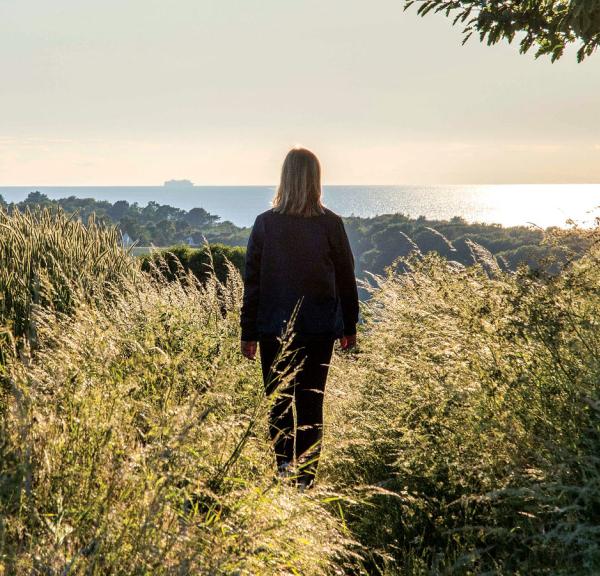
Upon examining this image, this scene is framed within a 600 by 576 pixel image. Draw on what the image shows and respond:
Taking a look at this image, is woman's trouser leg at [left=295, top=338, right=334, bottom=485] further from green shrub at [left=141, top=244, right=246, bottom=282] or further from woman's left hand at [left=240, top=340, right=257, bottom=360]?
green shrub at [left=141, top=244, right=246, bottom=282]

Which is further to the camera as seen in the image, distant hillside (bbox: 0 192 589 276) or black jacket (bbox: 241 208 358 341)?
distant hillside (bbox: 0 192 589 276)

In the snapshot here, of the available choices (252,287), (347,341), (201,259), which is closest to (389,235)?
(201,259)

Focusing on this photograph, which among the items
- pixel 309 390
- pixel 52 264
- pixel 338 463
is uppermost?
pixel 52 264

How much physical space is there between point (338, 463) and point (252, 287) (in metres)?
1.27

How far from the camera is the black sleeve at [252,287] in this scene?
14.6 feet

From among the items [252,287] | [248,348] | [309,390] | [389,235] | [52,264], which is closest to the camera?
[309,390]

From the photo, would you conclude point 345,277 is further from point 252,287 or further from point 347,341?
point 252,287

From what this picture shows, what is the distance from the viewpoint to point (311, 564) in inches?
112

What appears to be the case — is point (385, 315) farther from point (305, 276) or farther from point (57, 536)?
point (57, 536)

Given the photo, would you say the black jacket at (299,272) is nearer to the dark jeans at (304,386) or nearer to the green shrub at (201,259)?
the dark jeans at (304,386)

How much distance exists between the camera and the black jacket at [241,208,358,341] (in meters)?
4.29

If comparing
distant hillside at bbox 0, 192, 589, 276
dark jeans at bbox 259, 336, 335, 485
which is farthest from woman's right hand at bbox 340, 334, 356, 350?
distant hillside at bbox 0, 192, 589, 276

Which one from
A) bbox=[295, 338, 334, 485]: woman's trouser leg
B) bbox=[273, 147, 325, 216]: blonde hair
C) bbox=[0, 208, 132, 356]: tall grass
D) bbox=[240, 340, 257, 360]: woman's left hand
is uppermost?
bbox=[273, 147, 325, 216]: blonde hair

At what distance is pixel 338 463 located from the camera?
4473 mm
